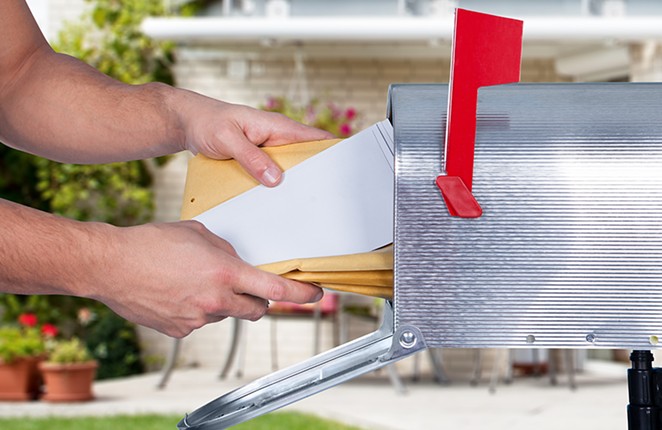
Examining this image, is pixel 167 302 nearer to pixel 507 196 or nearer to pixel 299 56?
pixel 507 196

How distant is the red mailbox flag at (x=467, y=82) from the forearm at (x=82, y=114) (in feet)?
1.62

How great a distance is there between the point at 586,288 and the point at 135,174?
22.6ft

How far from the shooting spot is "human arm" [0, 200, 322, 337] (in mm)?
1084

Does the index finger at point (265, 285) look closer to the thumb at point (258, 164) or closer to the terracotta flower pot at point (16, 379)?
the thumb at point (258, 164)

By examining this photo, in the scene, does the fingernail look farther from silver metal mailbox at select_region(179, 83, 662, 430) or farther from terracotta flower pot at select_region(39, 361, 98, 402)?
terracotta flower pot at select_region(39, 361, 98, 402)

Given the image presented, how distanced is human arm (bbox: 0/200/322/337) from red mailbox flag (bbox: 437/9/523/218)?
23 cm

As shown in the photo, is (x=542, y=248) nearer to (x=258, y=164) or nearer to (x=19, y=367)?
(x=258, y=164)

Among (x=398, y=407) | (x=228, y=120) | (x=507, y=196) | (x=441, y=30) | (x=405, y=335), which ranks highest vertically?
(x=441, y=30)

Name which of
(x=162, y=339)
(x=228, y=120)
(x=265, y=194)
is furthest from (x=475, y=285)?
(x=162, y=339)

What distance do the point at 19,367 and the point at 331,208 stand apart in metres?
5.21

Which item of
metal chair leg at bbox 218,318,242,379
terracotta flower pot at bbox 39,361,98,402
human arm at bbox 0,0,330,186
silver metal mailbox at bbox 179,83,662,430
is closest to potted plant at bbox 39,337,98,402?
terracotta flower pot at bbox 39,361,98,402

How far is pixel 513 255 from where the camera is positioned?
980 mm

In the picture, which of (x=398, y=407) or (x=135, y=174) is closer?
(x=398, y=407)

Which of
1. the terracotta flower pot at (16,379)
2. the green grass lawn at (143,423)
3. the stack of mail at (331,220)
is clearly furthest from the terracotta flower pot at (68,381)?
the stack of mail at (331,220)
